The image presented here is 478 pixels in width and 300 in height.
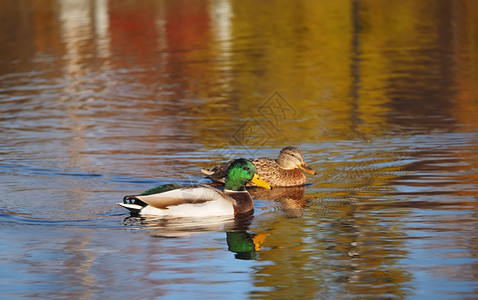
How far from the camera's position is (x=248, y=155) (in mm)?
13531

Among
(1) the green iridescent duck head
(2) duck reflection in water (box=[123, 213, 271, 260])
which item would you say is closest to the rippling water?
(2) duck reflection in water (box=[123, 213, 271, 260])

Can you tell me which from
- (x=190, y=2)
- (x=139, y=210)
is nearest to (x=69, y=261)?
(x=139, y=210)

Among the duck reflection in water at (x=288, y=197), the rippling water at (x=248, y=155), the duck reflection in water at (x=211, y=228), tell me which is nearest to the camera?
the rippling water at (x=248, y=155)

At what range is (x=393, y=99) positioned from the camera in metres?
18.3

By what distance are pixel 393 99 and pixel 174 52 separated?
422 inches

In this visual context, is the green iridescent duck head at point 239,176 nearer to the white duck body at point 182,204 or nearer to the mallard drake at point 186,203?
the mallard drake at point 186,203

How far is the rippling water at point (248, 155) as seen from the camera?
8.02m

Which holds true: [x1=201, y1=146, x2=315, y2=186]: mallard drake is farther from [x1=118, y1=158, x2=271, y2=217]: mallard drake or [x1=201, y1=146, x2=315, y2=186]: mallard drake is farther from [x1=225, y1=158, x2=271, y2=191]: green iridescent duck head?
[x1=118, y1=158, x2=271, y2=217]: mallard drake

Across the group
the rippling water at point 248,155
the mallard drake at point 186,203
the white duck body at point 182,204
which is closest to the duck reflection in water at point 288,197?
the rippling water at point 248,155

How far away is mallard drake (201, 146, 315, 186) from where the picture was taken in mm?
11945

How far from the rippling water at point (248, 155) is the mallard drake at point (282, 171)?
0.51 feet

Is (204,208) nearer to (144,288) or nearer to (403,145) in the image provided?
(144,288)

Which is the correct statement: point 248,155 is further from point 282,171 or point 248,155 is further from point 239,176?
point 239,176

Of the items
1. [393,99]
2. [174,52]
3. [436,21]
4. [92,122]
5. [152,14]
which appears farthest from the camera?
[152,14]
